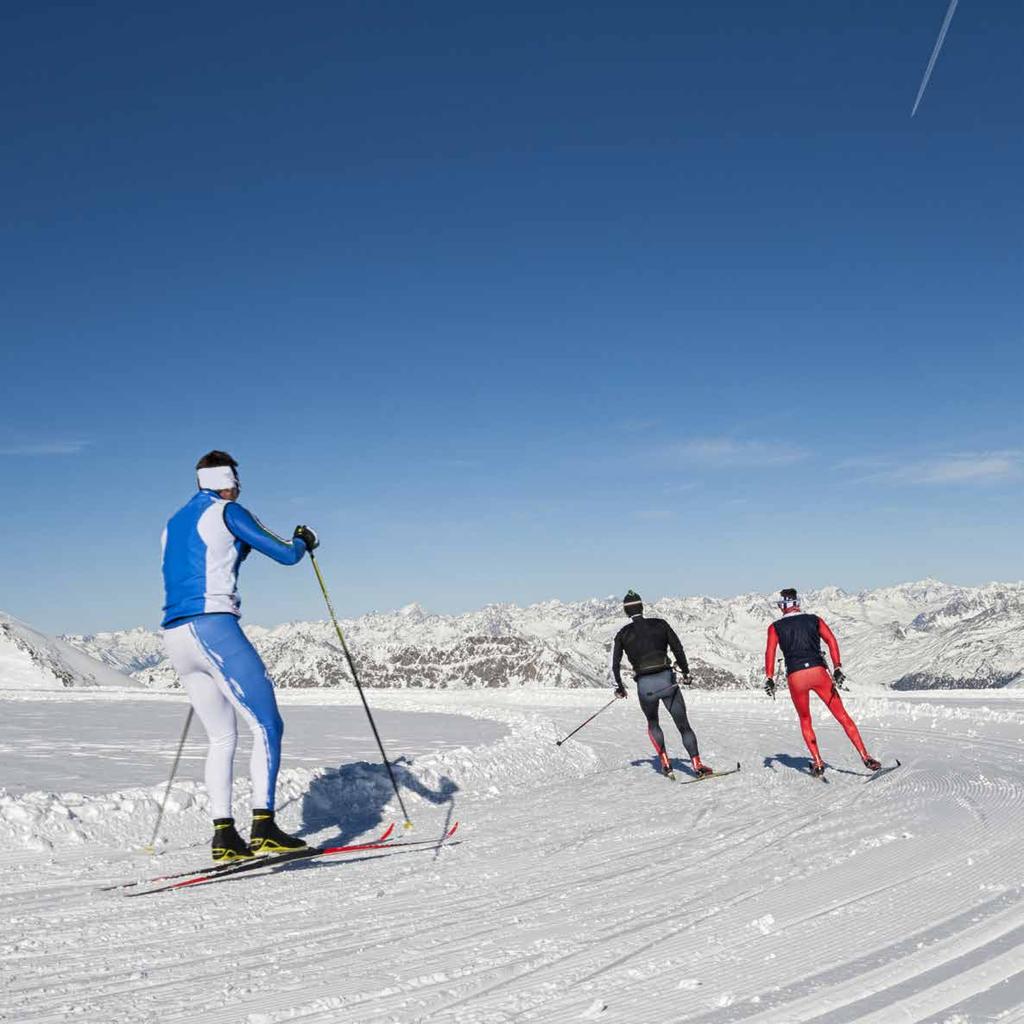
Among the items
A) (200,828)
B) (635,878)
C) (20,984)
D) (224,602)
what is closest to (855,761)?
(635,878)

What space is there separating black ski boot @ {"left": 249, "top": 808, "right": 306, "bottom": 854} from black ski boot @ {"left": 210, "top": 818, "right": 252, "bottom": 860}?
0.07 meters

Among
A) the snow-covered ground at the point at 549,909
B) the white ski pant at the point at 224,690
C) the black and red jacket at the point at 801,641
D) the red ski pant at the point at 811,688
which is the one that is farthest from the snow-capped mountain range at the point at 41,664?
the white ski pant at the point at 224,690

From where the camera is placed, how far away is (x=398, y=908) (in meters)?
4.82

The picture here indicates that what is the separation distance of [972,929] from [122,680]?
61923 mm

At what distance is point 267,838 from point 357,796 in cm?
378

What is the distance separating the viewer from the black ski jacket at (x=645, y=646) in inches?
452

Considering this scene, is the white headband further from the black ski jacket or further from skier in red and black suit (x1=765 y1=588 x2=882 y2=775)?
skier in red and black suit (x1=765 y1=588 x2=882 y2=775)

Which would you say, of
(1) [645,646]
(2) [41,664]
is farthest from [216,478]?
(2) [41,664]

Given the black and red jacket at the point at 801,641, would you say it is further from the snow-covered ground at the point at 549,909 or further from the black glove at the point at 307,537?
the black glove at the point at 307,537

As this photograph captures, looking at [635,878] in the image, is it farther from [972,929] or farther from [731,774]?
[731,774]

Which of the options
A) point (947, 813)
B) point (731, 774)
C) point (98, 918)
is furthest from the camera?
point (731, 774)

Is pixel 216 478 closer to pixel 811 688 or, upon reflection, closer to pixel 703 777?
pixel 703 777

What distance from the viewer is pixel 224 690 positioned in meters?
5.86

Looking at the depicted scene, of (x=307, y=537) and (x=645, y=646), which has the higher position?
(x=307, y=537)
